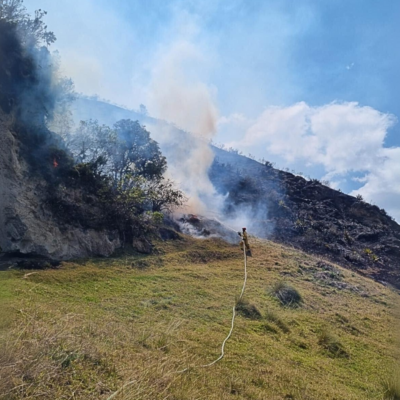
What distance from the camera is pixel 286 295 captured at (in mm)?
12766

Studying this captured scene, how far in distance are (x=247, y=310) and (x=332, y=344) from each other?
2.47 metres

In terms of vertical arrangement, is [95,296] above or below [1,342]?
below

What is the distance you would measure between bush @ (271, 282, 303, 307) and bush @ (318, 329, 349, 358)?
3472 mm

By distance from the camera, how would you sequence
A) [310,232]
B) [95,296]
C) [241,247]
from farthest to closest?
[310,232], [241,247], [95,296]

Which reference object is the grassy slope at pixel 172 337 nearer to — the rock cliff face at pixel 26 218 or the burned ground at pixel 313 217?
the rock cliff face at pixel 26 218

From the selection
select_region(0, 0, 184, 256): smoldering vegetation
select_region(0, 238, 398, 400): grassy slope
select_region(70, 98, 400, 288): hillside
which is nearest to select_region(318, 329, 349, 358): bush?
select_region(0, 238, 398, 400): grassy slope

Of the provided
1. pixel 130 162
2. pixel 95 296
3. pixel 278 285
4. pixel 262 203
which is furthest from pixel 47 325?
pixel 262 203

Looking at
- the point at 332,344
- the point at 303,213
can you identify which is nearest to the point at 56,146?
the point at 332,344

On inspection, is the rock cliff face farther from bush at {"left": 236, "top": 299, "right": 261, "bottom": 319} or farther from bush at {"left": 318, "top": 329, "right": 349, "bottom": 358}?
bush at {"left": 318, "top": 329, "right": 349, "bottom": 358}

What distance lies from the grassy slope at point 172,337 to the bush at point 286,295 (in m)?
0.34

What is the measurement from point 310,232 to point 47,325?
33601 millimetres

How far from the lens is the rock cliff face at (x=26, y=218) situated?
12586 millimetres

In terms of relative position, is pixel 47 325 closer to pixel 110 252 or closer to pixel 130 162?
pixel 110 252

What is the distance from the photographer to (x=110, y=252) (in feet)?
53.2
